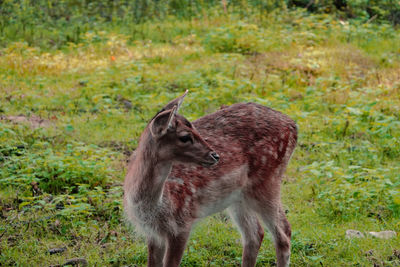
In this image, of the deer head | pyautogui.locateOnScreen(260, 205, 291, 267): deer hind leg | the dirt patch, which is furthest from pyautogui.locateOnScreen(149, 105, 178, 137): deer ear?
the dirt patch

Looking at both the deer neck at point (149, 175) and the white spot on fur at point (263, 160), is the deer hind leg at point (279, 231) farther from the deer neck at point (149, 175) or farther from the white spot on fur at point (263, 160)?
the deer neck at point (149, 175)

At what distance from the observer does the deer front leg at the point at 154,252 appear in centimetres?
530

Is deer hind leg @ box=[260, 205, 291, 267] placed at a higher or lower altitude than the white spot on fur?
lower

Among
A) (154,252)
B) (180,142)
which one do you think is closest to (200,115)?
(154,252)

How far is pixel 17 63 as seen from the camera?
11281 millimetres

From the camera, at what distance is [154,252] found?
5324 mm

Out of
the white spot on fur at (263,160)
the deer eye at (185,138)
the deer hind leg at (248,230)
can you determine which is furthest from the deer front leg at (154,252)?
the white spot on fur at (263,160)

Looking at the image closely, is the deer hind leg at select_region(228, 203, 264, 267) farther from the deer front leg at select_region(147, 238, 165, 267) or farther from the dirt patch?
the dirt patch

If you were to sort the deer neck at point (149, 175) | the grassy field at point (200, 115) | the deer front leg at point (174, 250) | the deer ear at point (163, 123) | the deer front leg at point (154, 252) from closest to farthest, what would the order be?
the deer ear at point (163, 123)
the deer neck at point (149, 175)
the deer front leg at point (174, 250)
the deer front leg at point (154, 252)
the grassy field at point (200, 115)

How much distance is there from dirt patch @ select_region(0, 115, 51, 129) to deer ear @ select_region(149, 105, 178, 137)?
13.9ft

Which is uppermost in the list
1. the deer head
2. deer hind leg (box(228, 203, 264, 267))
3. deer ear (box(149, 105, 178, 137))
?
deer ear (box(149, 105, 178, 137))

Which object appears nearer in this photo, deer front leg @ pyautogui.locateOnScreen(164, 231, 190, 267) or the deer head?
the deer head

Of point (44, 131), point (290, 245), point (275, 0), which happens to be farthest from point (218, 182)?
point (275, 0)

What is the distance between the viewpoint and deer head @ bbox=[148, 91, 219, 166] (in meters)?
4.82
